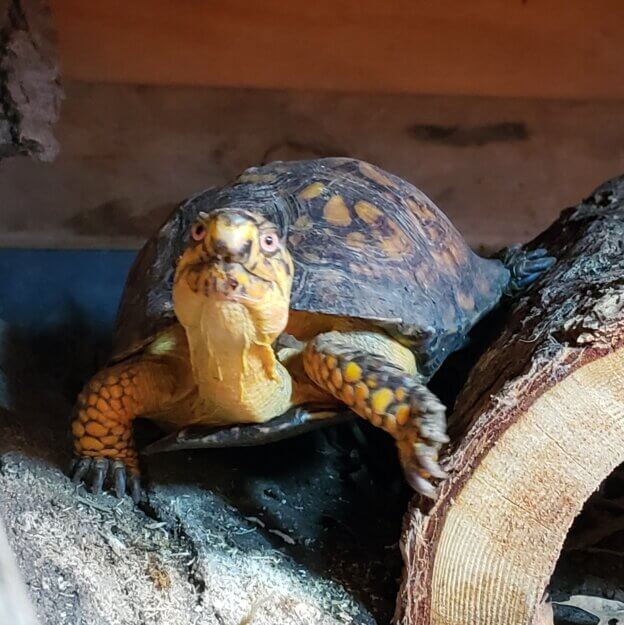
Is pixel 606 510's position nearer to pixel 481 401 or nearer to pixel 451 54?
pixel 481 401

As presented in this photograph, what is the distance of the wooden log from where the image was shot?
41.0 inches

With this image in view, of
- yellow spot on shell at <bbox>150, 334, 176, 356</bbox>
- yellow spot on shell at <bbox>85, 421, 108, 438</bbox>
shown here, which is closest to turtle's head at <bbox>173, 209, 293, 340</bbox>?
yellow spot on shell at <bbox>150, 334, 176, 356</bbox>

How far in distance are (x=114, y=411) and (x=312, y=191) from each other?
513 millimetres

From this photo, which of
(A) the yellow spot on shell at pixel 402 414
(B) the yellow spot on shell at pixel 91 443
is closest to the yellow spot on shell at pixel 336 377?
(A) the yellow spot on shell at pixel 402 414

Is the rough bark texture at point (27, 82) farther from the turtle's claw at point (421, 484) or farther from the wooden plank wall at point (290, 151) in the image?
the turtle's claw at point (421, 484)

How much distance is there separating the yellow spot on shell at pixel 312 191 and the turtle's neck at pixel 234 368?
1.06ft

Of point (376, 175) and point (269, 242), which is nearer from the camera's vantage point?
point (269, 242)

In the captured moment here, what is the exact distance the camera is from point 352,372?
47.8 inches

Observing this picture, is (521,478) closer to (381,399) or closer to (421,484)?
(421,484)

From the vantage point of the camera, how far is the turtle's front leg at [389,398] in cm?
111

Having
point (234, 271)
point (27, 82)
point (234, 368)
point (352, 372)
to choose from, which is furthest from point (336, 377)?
point (27, 82)

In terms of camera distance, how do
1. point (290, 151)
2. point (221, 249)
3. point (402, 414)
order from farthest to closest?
point (290, 151), point (402, 414), point (221, 249)

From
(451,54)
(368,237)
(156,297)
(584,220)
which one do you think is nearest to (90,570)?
(156,297)

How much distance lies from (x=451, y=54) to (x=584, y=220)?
0.75 m
